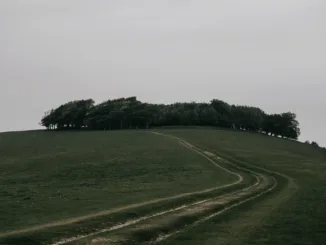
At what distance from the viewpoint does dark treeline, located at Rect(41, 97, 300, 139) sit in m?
157

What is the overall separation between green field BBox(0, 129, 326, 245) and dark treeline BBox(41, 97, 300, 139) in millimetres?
70226

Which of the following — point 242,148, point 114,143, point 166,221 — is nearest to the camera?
point 166,221

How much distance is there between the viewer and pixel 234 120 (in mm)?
160125

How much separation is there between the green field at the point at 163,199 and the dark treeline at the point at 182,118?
7023cm

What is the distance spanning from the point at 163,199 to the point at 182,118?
124259 millimetres

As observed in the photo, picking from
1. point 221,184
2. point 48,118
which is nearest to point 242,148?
point 221,184

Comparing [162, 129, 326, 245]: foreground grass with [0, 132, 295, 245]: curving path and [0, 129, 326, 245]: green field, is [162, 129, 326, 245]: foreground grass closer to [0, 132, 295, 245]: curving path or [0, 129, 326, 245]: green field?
[0, 129, 326, 245]: green field

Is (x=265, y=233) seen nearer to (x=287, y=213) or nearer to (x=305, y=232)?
(x=305, y=232)

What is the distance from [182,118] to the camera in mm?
157375

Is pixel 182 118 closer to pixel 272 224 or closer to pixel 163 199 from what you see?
pixel 163 199

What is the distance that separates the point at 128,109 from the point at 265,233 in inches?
5503

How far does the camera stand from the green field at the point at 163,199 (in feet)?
69.3

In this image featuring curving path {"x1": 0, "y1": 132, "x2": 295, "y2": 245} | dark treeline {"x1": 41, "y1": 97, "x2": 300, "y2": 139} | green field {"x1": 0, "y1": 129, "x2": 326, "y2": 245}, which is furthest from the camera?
dark treeline {"x1": 41, "y1": 97, "x2": 300, "y2": 139}

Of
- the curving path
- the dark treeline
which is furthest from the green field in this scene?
the dark treeline
